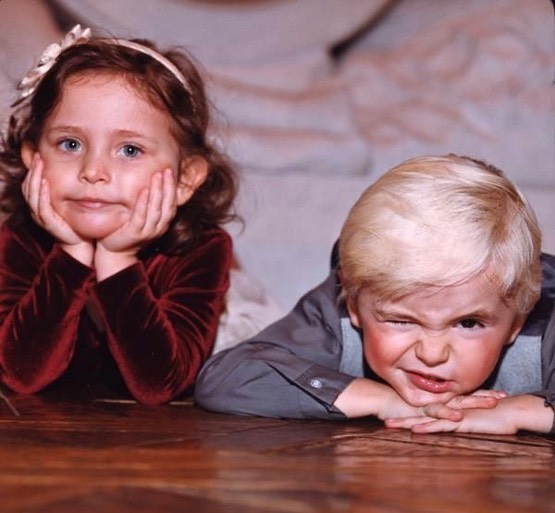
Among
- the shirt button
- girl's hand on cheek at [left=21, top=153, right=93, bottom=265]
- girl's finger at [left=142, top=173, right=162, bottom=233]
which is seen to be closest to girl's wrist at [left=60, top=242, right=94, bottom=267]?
girl's hand on cheek at [left=21, top=153, right=93, bottom=265]

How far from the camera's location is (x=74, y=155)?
2.18m

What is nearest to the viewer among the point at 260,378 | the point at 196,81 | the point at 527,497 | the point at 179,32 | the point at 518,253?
the point at 527,497

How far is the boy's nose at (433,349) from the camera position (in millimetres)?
1798

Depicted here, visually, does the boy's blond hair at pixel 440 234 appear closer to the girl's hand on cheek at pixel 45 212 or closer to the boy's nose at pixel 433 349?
the boy's nose at pixel 433 349

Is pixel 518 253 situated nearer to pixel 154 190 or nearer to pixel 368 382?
pixel 368 382

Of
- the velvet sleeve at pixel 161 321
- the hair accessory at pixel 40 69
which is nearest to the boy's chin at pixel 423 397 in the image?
the velvet sleeve at pixel 161 321

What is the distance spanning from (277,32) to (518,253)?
1515 millimetres

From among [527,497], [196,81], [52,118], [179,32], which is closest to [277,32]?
[179,32]

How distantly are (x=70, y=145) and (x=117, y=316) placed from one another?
0.32m

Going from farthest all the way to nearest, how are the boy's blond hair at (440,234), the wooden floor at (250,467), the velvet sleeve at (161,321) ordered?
1. the velvet sleeve at (161,321)
2. the boy's blond hair at (440,234)
3. the wooden floor at (250,467)

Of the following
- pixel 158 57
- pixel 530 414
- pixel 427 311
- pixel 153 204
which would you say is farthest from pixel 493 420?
pixel 158 57

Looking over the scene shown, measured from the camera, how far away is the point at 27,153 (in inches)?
90.2

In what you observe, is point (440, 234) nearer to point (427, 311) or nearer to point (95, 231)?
point (427, 311)

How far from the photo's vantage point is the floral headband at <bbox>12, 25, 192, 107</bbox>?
90.7 inches
